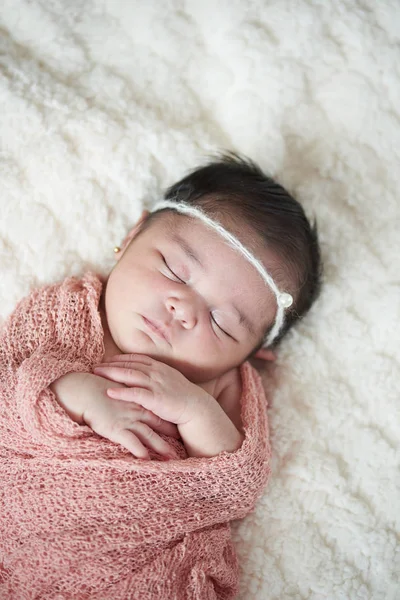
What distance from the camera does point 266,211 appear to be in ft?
4.97

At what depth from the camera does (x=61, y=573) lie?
4.21 feet

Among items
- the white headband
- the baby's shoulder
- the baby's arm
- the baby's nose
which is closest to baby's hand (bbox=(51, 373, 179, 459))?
the baby's arm

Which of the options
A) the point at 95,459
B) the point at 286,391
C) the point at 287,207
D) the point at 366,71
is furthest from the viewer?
the point at 366,71

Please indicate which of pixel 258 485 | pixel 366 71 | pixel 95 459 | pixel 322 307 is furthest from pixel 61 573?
pixel 366 71

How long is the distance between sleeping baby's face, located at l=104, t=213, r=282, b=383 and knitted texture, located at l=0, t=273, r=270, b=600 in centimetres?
17

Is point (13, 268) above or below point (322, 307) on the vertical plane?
below

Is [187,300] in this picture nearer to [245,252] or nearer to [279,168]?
[245,252]

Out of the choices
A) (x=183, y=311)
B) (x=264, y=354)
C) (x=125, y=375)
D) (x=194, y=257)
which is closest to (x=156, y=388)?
(x=125, y=375)

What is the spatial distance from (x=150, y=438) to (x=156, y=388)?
0.37 feet

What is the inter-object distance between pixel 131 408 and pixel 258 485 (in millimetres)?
364

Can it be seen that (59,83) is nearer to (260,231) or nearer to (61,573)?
(260,231)

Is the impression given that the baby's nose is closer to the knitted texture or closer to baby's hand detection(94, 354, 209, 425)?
baby's hand detection(94, 354, 209, 425)

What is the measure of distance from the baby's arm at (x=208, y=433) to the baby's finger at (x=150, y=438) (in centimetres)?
6

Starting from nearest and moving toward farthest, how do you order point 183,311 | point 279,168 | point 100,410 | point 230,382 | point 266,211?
1. point 100,410
2. point 183,311
3. point 266,211
4. point 230,382
5. point 279,168
